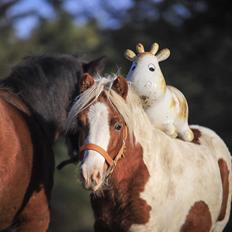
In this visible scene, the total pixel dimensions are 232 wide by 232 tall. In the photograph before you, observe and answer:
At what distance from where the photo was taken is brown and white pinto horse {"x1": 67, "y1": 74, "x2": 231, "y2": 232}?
12.3ft

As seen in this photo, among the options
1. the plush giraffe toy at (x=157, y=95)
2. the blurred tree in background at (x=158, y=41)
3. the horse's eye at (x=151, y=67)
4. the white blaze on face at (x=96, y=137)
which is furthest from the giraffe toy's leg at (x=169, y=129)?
the blurred tree in background at (x=158, y=41)

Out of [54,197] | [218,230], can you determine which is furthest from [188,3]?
[218,230]

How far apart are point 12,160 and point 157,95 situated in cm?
98

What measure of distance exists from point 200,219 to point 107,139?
34.8 inches

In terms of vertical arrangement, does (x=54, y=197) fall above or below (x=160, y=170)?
below

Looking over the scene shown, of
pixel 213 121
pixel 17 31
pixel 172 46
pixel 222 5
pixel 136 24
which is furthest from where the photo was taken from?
pixel 17 31

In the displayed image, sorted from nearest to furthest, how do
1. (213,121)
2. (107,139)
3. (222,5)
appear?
(107,139) < (213,121) < (222,5)

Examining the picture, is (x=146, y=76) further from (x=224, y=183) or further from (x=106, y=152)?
(x=224, y=183)

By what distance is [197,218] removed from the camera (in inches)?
163

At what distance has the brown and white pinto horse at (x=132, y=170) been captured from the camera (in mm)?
3736

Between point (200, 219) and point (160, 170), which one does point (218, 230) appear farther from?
point (160, 170)

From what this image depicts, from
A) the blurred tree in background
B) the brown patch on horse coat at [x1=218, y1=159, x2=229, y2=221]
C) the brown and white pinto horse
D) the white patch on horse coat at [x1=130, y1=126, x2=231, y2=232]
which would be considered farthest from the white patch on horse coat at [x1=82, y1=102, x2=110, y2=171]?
the blurred tree in background

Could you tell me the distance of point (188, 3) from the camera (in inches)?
606

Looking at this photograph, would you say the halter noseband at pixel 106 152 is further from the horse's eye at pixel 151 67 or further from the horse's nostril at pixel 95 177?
the horse's eye at pixel 151 67
